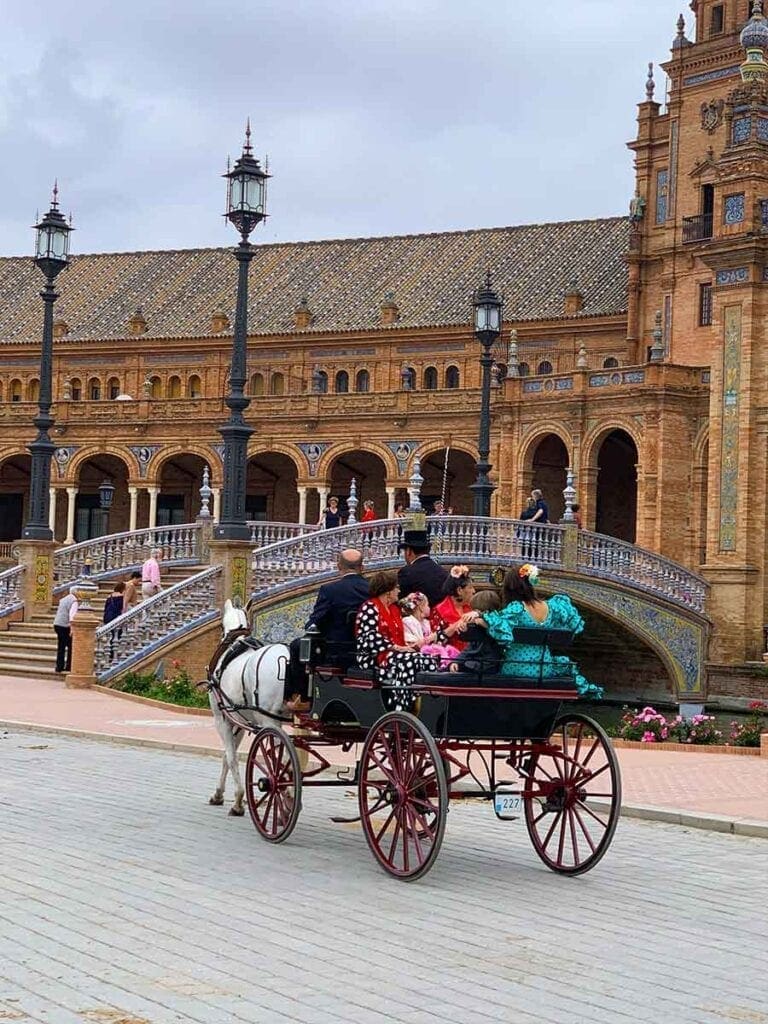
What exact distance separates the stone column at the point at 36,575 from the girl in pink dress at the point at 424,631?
20.0 m

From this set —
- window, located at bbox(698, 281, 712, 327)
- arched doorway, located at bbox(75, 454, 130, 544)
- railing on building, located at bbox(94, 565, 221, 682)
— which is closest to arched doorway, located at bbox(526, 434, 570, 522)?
window, located at bbox(698, 281, 712, 327)

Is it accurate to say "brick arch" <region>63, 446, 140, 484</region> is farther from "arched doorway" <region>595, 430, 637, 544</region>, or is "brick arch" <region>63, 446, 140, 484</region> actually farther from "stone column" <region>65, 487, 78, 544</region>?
"arched doorway" <region>595, 430, 637, 544</region>

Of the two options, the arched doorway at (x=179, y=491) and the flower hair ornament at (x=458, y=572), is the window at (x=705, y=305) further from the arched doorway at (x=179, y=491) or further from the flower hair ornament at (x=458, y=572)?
the flower hair ornament at (x=458, y=572)

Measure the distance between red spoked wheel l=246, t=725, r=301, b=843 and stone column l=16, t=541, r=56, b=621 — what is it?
20297 millimetres

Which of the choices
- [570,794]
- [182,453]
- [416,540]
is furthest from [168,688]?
[182,453]

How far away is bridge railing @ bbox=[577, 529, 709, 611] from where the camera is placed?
36.3 meters

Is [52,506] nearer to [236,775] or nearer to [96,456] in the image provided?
[96,456]

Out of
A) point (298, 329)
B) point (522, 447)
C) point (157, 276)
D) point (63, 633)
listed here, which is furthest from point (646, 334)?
point (63, 633)

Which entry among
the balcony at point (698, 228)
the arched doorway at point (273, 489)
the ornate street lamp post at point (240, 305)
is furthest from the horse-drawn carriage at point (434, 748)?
the arched doorway at point (273, 489)

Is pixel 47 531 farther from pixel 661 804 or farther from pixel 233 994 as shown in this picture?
pixel 233 994

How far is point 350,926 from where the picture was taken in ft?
27.1

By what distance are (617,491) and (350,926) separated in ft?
143

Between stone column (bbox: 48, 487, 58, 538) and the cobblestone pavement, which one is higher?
stone column (bbox: 48, 487, 58, 538)

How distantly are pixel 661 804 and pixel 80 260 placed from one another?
204ft
